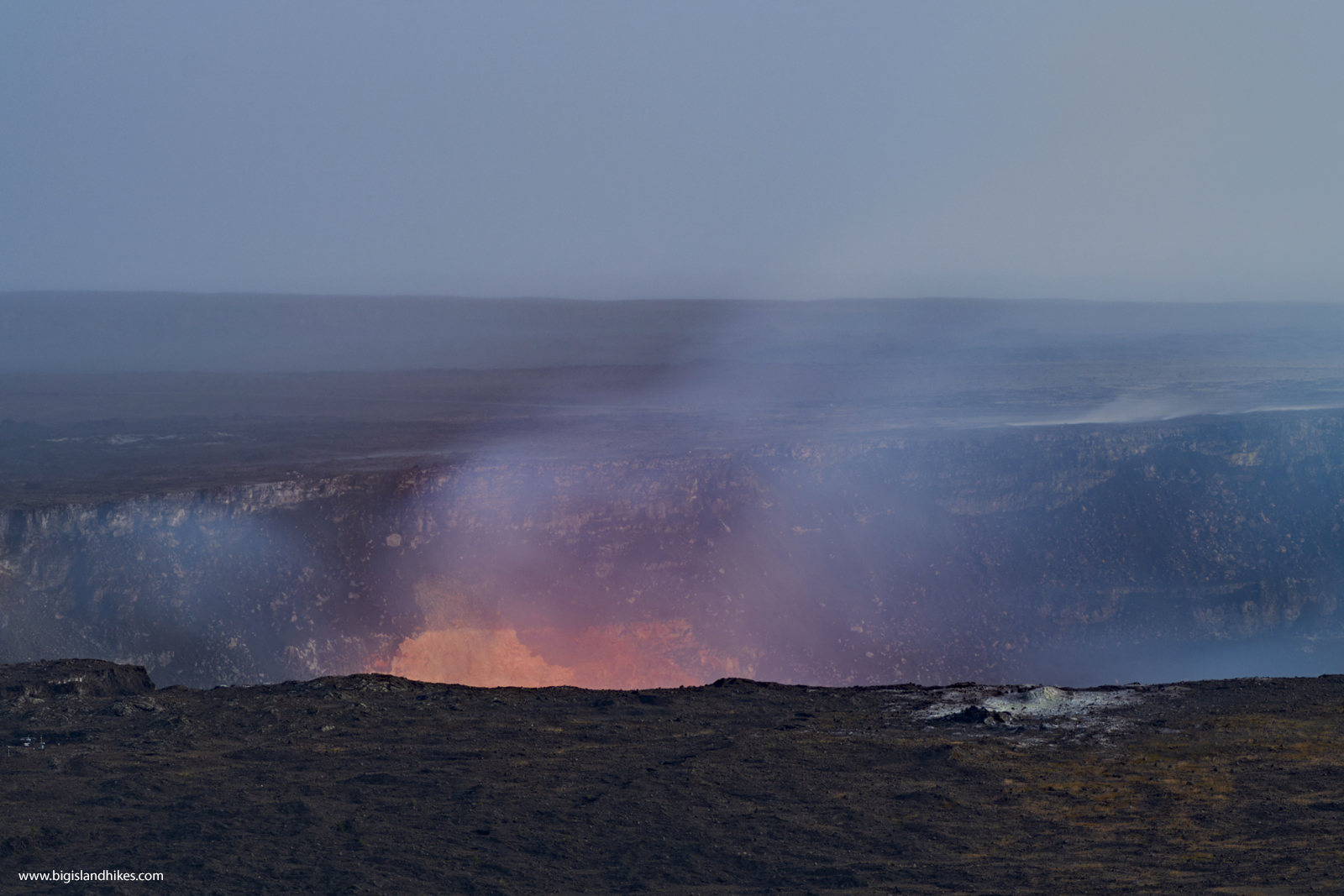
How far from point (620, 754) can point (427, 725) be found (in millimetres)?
2175

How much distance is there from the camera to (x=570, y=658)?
60.8ft

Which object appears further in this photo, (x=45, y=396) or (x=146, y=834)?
(x=45, y=396)

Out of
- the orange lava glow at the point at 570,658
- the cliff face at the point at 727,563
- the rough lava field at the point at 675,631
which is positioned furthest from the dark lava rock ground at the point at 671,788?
the orange lava glow at the point at 570,658

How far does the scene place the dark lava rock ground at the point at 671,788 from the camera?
6.82 meters

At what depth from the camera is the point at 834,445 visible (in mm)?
22219

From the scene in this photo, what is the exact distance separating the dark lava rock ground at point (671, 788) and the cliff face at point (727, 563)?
16.3 feet

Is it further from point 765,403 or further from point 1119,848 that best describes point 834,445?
point 1119,848

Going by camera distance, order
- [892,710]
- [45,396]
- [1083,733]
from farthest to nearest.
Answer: [45,396], [892,710], [1083,733]

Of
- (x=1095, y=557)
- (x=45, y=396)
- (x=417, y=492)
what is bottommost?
(x=1095, y=557)

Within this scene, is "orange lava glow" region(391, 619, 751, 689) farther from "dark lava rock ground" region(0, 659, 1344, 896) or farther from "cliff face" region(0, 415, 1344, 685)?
"dark lava rock ground" region(0, 659, 1344, 896)

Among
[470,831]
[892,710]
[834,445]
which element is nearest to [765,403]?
[834,445]

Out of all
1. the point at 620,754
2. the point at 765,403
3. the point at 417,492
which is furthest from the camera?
the point at 765,403

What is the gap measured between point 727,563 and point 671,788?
12.0 metres

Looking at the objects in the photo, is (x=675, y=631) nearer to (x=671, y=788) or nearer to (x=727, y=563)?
(x=727, y=563)
